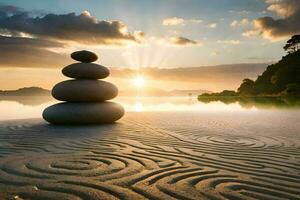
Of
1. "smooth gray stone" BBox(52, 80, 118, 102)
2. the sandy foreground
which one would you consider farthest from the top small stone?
the sandy foreground

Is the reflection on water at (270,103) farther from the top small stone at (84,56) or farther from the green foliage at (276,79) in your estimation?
the top small stone at (84,56)

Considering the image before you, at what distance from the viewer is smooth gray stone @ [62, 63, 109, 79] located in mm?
11906

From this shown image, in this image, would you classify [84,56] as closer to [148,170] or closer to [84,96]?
[84,96]

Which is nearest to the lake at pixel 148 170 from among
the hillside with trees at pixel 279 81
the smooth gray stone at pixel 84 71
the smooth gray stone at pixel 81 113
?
the smooth gray stone at pixel 81 113

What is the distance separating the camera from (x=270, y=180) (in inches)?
157

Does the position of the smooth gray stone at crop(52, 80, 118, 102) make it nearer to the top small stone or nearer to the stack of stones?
the stack of stones

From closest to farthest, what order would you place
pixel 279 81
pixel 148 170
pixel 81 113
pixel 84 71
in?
1. pixel 148 170
2. pixel 81 113
3. pixel 84 71
4. pixel 279 81

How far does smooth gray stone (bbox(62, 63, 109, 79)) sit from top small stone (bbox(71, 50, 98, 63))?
0.37 meters

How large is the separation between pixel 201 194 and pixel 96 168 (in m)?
1.78

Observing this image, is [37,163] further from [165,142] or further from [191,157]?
[165,142]

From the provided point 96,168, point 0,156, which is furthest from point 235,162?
point 0,156

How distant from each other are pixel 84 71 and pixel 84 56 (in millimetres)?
759

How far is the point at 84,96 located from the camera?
1155 cm

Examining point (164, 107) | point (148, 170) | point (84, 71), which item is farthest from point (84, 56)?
point (164, 107)
